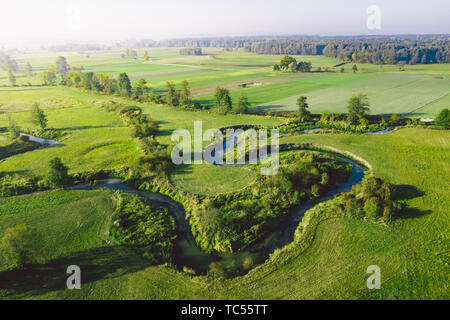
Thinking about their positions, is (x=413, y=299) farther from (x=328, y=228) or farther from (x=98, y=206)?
(x=98, y=206)

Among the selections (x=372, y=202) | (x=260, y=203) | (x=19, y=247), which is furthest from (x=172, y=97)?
(x=372, y=202)

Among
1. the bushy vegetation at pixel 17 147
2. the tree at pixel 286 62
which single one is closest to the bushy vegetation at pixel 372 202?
the bushy vegetation at pixel 17 147

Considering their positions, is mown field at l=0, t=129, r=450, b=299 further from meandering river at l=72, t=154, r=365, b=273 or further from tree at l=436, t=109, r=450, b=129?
tree at l=436, t=109, r=450, b=129

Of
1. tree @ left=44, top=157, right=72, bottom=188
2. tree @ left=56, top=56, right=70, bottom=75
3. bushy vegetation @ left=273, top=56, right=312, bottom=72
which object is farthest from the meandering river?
tree @ left=56, top=56, right=70, bottom=75

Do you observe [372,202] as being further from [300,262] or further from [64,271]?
[64,271]

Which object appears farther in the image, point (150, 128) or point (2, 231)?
point (150, 128)
